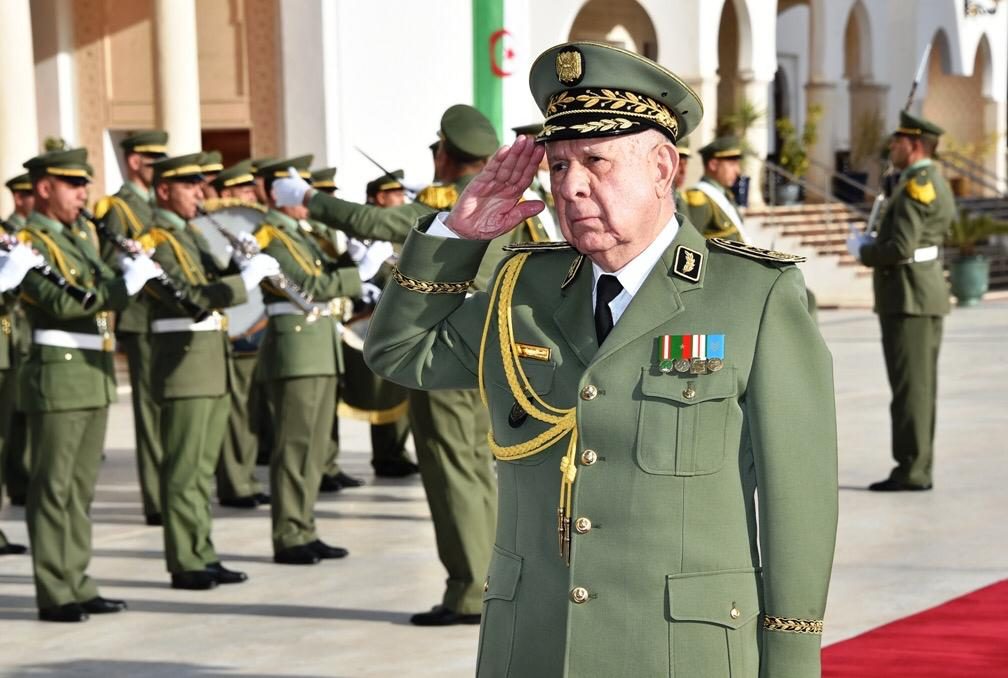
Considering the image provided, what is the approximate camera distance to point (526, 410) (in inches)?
114

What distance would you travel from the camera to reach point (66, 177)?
7.11 metres

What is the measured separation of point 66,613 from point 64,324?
121 centimetres

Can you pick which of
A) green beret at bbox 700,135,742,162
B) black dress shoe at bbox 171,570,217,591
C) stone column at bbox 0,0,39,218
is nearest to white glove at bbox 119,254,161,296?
black dress shoe at bbox 171,570,217,591

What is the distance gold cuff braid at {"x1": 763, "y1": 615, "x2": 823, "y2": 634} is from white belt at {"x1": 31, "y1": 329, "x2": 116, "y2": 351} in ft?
16.2

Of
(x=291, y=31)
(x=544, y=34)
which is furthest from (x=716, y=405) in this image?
(x=544, y=34)

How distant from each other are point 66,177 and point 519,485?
4.67 meters

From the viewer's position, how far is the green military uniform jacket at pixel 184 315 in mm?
7598

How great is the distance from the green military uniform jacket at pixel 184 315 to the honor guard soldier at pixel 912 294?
3660 mm

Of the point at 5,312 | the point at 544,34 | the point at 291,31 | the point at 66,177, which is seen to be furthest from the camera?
the point at 544,34

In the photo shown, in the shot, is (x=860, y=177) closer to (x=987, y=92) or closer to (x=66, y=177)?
(x=987, y=92)

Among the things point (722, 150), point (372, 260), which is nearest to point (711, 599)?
point (372, 260)

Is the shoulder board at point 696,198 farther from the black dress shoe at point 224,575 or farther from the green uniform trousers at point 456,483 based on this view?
the black dress shoe at point 224,575

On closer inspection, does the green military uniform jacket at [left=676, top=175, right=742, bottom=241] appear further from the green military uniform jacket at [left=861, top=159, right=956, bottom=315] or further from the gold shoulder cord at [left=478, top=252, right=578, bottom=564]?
the gold shoulder cord at [left=478, top=252, right=578, bottom=564]

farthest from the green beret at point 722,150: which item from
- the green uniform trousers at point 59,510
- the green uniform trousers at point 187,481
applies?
the green uniform trousers at point 59,510
